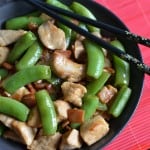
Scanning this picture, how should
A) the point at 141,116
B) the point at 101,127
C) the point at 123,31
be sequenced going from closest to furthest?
the point at 101,127 < the point at 123,31 < the point at 141,116

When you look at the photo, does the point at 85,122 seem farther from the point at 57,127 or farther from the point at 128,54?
the point at 128,54

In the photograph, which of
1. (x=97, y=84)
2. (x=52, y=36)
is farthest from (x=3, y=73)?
(x=97, y=84)

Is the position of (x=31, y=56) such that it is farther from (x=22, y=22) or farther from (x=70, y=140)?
(x=70, y=140)

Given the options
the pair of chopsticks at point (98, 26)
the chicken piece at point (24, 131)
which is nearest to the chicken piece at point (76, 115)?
the chicken piece at point (24, 131)

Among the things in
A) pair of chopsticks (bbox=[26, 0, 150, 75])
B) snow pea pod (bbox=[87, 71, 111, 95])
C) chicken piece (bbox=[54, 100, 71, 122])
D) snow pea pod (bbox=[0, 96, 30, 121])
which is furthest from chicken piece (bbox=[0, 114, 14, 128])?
pair of chopsticks (bbox=[26, 0, 150, 75])

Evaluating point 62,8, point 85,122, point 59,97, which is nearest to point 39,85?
point 59,97

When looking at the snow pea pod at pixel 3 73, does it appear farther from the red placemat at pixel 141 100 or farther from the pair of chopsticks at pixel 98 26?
the red placemat at pixel 141 100

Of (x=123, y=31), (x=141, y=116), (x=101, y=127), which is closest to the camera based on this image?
(x=101, y=127)
